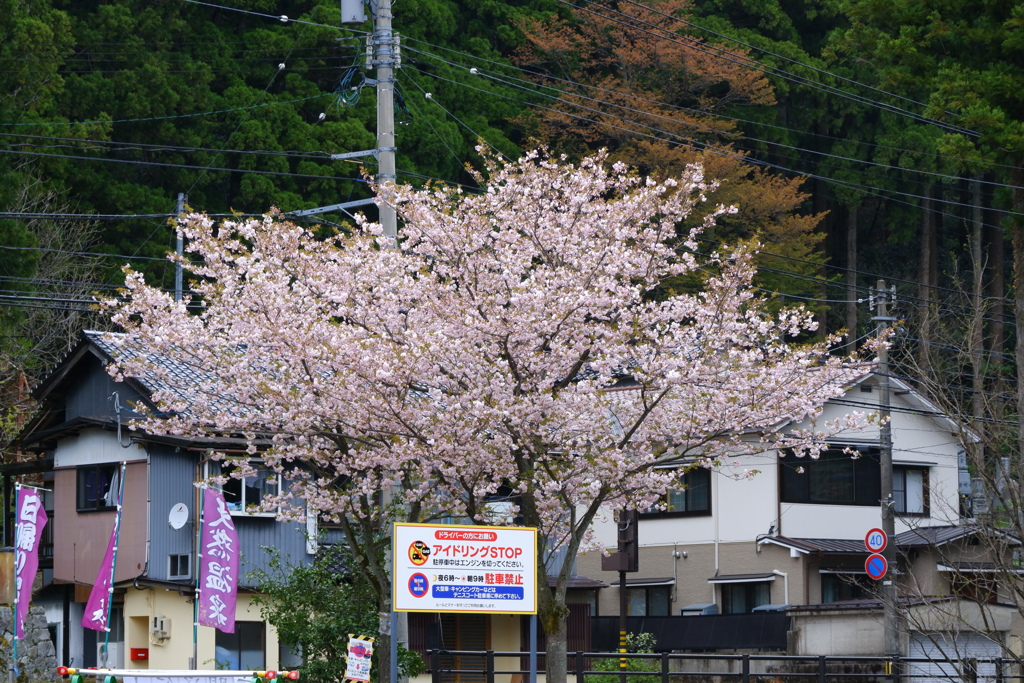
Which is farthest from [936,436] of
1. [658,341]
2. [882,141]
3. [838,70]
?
A: [658,341]

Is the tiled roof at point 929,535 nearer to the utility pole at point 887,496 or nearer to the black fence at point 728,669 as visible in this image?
the utility pole at point 887,496

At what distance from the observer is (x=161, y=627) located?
24.9 meters

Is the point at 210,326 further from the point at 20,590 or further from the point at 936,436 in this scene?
the point at 936,436

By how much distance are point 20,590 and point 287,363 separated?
7.33 metres

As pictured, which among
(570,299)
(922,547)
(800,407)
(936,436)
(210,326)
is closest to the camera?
(570,299)

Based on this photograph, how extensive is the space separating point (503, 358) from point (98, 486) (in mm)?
12568

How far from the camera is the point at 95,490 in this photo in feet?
86.6

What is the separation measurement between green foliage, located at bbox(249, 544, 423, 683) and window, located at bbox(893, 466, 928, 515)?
669 inches

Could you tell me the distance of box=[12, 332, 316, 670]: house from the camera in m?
24.8

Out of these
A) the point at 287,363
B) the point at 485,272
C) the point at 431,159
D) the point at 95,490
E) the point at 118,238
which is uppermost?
the point at 431,159

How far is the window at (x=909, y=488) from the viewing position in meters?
33.0

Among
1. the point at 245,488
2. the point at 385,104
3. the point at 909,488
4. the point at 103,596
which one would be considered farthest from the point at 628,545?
the point at 385,104

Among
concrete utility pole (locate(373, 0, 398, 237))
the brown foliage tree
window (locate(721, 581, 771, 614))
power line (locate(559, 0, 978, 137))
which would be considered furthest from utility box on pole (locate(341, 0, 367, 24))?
power line (locate(559, 0, 978, 137))

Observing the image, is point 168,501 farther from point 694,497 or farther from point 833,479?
point 833,479
